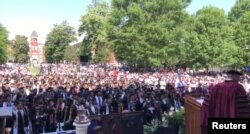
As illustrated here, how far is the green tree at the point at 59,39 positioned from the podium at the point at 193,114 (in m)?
85.9

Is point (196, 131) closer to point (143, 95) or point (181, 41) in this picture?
point (143, 95)

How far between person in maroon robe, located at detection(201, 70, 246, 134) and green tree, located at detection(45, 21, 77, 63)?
8731cm

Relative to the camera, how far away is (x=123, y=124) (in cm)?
1005

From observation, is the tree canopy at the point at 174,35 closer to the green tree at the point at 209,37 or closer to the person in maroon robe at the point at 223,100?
the green tree at the point at 209,37

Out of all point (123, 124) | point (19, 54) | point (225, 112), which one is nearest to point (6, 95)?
point (123, 124)

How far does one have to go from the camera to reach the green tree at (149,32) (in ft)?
168

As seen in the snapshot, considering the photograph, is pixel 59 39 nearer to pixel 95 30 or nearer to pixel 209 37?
pixel 95 30

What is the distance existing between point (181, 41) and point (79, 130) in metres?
45.8

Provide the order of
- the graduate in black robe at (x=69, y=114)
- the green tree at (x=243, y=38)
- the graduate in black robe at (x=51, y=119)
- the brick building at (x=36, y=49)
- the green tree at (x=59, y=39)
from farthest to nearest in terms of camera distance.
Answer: the brick building at (x=36, y=49)
the green tree at (x=59, y=39)
the green tree at (x=243, y=38)
the graduate in black robe at (x=51, y=119)
the graduate in black robe at (x=69, y=114)

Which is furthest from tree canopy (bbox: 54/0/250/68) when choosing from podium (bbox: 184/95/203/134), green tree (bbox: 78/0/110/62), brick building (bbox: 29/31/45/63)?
brick building (bbox: 29/31/45/63)

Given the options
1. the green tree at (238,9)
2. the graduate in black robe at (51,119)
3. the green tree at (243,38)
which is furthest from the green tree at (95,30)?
the graduate in black robe at (51,119)

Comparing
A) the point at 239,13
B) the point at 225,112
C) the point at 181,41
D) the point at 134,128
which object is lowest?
the point at 134,128

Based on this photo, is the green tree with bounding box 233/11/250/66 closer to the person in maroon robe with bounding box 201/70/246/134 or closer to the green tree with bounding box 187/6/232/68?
the green tree with bounding box 187/6/232/68

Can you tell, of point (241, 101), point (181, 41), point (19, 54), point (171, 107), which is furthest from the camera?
point (19, 54)
